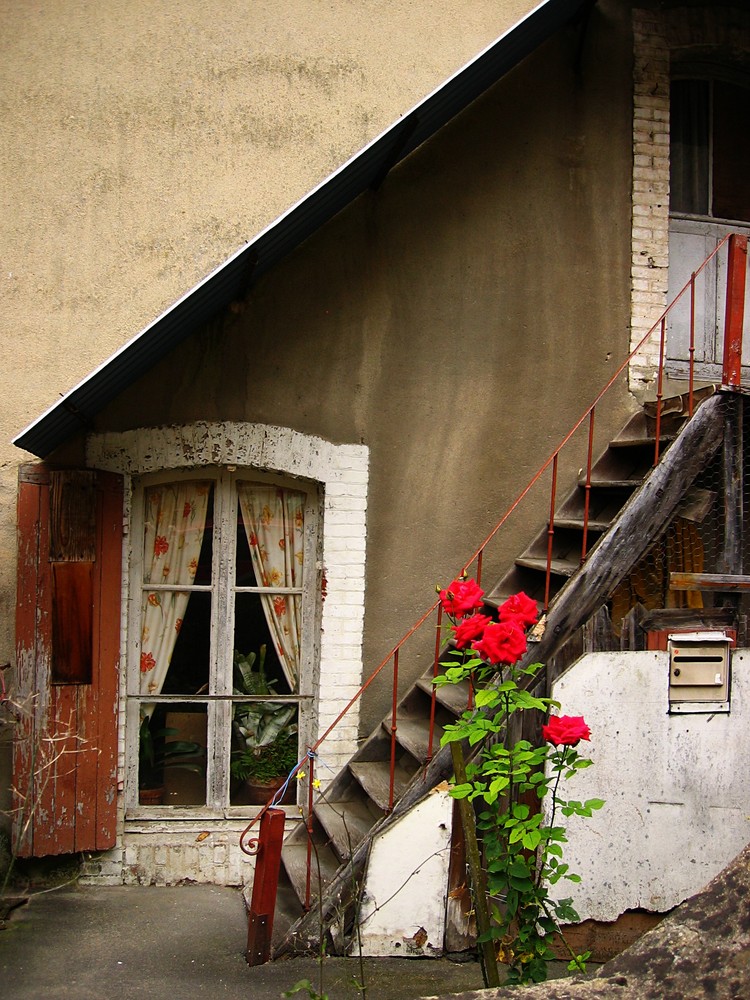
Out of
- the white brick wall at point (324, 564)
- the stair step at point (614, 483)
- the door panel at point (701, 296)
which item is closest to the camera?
the stair step at point (614, 483)

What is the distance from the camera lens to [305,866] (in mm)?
4062

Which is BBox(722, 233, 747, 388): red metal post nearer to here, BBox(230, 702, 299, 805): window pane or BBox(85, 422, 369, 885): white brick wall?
BBox(85, 422, 369, 885): white brick wall

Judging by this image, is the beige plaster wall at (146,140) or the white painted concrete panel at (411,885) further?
the beige plaster wall at (146,140)

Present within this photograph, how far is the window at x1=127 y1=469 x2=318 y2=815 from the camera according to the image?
15.4 feet

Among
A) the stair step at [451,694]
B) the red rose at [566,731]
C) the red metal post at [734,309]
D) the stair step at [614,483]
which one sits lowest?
the stair step at [451,694]

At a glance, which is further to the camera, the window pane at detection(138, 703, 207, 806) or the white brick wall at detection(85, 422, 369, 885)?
the window pane at detection(138, 703, 207, 806)

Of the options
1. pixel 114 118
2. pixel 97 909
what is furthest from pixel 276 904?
pixel 114 118

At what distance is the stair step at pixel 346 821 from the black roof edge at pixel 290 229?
2193 millimetres

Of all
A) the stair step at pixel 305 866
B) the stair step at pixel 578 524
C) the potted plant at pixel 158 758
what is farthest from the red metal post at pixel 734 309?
the potted plant at pixel 158 758

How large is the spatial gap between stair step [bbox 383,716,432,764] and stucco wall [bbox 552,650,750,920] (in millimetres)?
672

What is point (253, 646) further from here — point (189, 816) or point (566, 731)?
point (566, 731)

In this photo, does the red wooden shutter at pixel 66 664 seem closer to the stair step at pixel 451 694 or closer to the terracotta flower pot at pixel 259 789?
the terracotta flower pot at pixel 259 789

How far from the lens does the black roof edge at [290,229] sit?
3748 millimetres

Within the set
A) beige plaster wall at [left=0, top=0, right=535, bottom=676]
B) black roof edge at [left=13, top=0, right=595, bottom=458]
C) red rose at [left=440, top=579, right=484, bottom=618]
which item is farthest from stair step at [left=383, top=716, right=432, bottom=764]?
black roof edge at [left=13, top=0, right=595, bottom=458]
